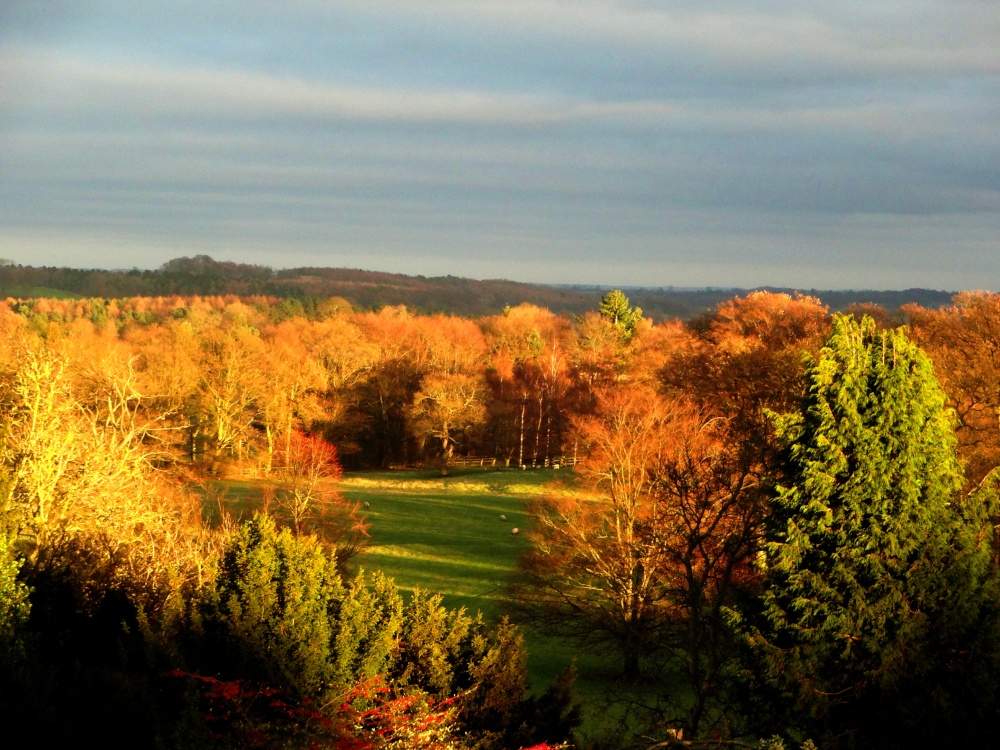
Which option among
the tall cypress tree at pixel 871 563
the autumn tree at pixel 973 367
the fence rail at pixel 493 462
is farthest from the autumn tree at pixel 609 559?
the fence rail at pixel 493 462

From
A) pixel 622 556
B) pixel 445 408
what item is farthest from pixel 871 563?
pixel 445 408

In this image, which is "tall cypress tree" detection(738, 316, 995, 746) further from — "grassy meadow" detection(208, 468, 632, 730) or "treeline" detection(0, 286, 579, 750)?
"grassy meadow" detection(208, 468, 632, 730)

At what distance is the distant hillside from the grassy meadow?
265 ft

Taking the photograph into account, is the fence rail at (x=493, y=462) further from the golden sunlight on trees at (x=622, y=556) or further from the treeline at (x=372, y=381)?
the golden sunlight on trees at (x=622, y=556)

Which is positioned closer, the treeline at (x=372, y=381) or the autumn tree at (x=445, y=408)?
the treeline at (x=372, y=381)

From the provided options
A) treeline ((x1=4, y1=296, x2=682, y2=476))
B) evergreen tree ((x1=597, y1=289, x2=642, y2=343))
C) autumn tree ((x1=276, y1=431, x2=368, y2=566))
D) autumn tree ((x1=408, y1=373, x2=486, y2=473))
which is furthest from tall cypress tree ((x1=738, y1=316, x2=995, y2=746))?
evergreen tree ((x1=597, y1=289, x2=642, y2=343))

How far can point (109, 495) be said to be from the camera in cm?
1734

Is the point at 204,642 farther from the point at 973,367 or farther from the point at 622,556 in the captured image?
the point at 973,367

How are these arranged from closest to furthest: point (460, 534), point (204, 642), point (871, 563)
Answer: point (204, 642), point (871, 563), point (460, 534)

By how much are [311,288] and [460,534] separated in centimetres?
13084

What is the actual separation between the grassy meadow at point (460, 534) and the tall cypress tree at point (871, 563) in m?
7.59

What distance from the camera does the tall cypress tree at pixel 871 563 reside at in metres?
11.8

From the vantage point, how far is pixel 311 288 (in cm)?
16600

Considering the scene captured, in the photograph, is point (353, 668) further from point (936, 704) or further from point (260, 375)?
point (260, 375)
